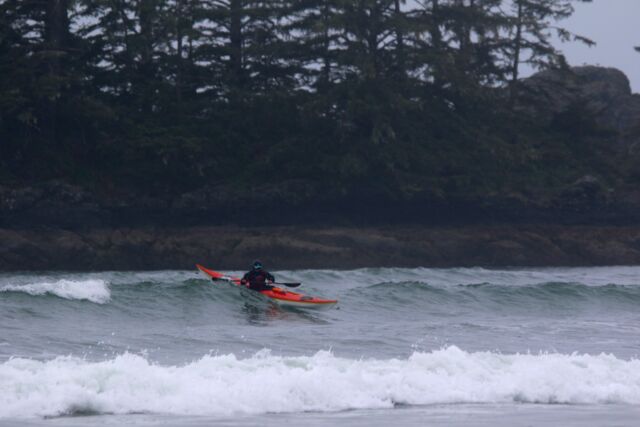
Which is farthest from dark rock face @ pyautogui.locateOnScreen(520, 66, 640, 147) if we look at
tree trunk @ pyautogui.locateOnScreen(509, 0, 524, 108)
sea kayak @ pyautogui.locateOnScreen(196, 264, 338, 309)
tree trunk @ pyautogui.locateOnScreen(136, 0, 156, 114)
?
sea kayak @ pyautogui.locateOnScreen(196, 264, 338, 309)

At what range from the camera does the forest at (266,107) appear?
43531mm

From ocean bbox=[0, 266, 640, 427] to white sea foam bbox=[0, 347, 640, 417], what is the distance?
0.02m

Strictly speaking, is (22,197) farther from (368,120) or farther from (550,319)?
(550,319)

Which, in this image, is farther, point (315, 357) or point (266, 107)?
point (266, 107)

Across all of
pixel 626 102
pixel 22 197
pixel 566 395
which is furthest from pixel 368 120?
pixel 566 395

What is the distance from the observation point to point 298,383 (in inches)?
529

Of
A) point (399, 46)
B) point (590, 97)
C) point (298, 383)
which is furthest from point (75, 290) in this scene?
point (590, 97)

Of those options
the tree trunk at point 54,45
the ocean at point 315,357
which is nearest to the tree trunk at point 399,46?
the tree trunk at point 54,45

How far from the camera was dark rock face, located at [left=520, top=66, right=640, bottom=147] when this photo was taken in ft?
174

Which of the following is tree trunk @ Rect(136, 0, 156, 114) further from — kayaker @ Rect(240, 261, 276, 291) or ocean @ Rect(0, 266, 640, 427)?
kayaker @ Rect(240, 261, 276, 291)

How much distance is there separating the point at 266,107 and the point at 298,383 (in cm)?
3420

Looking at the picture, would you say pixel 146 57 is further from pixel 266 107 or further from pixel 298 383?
pixel 298 383

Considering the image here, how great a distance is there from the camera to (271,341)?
1814 cm

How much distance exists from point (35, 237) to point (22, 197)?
5.32 ft
